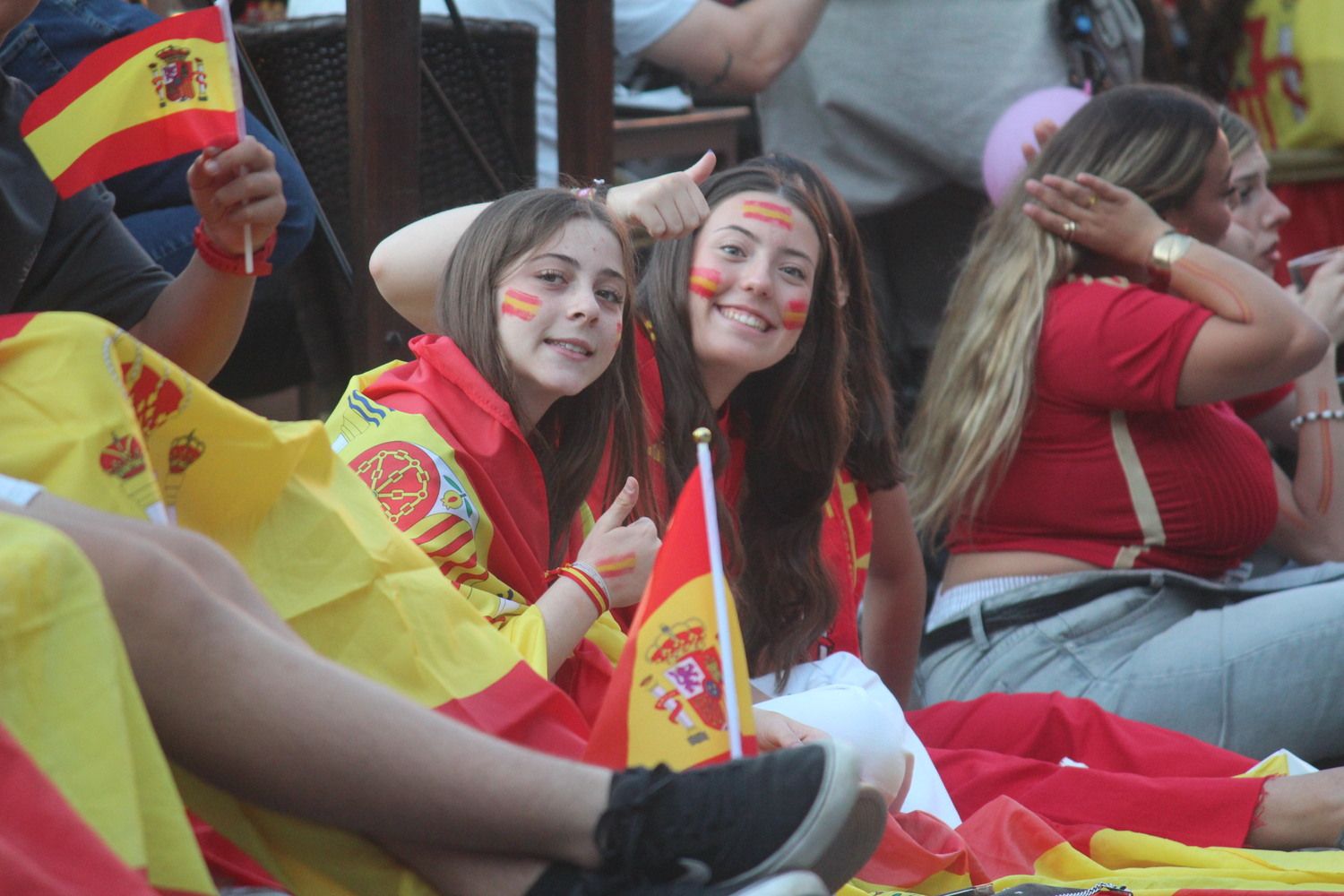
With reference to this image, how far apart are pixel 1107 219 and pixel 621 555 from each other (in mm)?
1600

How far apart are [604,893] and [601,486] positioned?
112cm

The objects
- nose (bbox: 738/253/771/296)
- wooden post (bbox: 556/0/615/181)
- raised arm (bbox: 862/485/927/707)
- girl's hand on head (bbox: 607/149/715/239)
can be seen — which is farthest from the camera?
wooden post (bbox: 556/0/615/181)

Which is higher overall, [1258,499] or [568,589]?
[568,589]

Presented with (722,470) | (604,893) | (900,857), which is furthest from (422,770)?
(722,470)

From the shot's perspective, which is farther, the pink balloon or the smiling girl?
the pink balloon

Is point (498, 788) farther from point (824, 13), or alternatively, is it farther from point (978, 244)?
point (824, 13)

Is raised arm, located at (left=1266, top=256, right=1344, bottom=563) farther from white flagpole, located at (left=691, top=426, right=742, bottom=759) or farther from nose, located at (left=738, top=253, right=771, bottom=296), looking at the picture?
white flagpole, located at (left=691, top=426, right=742, bottom=759)

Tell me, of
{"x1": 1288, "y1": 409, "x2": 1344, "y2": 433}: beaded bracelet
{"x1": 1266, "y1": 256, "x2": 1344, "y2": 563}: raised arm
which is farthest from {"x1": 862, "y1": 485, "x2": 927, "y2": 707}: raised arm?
{"x1": 1288, "y1": 409, "x2": 1344, "y2": 433}: beaded bracelet

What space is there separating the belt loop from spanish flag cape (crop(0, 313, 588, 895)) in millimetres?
1509

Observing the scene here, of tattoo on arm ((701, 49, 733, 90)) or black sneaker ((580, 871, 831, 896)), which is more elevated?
tattoo on arm ((701, 49, 733, 90))

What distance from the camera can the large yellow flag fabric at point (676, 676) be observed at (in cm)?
174

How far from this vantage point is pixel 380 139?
3.12 m

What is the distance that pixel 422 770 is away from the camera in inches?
57.6

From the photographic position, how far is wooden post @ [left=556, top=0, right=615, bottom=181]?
3.47m
